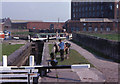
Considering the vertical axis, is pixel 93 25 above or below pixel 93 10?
below

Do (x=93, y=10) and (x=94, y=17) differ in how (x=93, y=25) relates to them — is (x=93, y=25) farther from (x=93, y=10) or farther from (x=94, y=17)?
(x=93, y=10)

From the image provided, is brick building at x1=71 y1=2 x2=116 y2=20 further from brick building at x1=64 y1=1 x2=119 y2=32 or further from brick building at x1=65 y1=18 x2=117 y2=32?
brick building at x1=65 y1=18 x2=117 y2=32

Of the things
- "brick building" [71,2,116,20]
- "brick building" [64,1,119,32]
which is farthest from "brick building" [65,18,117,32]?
"brick building" [71,2,116,20]

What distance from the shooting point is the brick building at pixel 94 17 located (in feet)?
262

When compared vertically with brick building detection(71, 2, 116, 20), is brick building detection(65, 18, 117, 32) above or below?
below

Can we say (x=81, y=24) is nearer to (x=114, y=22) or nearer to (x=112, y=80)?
(x=114, y=22)

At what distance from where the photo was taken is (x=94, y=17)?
320 feet

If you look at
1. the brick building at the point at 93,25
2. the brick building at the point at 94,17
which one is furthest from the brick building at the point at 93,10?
the brick building at the point at 93,25

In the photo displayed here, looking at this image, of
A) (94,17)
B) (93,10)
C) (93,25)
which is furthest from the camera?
(93,10)

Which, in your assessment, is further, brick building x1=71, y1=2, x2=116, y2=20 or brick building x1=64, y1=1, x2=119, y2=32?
brick building x1=71, y1=2, x2=116, y2=20

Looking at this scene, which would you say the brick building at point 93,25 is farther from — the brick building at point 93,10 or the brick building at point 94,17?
the brick building at point 93,10

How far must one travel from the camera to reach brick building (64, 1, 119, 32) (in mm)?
79812

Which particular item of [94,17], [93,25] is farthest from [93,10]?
[93,25]

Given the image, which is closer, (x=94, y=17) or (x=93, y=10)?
(x=94, y=17)
